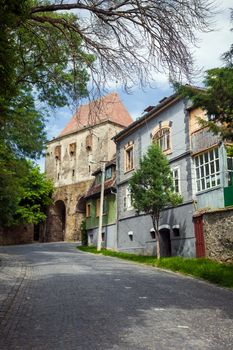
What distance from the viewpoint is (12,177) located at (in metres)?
17.2

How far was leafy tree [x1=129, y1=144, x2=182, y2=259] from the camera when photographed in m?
21.9

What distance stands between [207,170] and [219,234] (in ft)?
11.9

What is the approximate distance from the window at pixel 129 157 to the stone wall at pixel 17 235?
23.6 metres

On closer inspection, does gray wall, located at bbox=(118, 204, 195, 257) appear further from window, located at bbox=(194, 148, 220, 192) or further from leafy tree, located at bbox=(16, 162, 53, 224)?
leafy tree, located at bbox=(16, 162, 53, 224)

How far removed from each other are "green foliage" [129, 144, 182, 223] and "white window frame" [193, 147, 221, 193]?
1.50m

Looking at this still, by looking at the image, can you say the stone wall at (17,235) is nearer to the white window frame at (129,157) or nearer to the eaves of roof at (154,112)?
the white window frame at (129,157)

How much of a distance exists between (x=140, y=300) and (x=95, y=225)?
27.1 meters

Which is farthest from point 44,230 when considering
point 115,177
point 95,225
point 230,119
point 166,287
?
point 230,119

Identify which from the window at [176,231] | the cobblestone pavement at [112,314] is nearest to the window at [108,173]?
the window at [176,231]

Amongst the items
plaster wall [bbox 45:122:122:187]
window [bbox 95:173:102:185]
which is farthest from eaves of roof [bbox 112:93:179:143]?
plaster wall [bbox 45:122:122:187]

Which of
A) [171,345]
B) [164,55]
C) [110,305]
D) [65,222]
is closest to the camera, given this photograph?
[171,345]

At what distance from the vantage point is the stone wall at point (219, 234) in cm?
1822

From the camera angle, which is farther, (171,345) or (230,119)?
(230,119)

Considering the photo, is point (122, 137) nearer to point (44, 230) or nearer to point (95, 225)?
point (95, 225)
